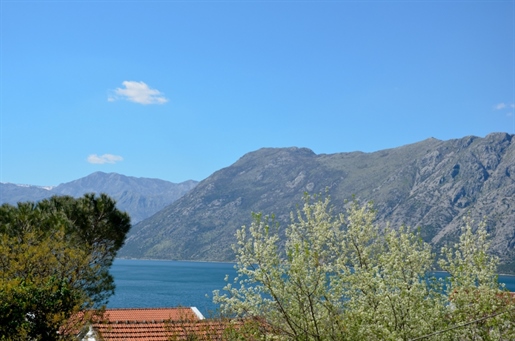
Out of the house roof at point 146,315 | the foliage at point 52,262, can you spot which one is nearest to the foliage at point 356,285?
the foliage at point 52,262

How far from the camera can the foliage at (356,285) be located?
41.4 feet

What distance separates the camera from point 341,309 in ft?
45.9

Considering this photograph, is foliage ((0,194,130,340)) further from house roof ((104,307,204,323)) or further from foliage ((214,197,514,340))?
foliage ((214,197,514,340))

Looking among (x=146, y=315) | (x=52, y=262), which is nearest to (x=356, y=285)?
(x=52, y=262)

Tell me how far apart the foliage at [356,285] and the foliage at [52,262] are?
7.74m

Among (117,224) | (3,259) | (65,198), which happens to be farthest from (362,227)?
(65,198)

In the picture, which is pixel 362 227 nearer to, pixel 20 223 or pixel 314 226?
pixel 314 226

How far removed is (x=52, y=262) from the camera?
2130 centimetres

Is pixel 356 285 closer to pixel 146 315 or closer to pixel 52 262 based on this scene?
pixel 52 262

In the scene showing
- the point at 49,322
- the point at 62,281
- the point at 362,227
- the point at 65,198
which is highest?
the point at 65,198

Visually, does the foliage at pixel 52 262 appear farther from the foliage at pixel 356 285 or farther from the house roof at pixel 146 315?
the foliage at pixel 356 285

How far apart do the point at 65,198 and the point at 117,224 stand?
369 cm

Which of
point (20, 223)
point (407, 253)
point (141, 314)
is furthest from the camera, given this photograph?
point (141, 314)

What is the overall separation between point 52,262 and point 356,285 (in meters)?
13.8
